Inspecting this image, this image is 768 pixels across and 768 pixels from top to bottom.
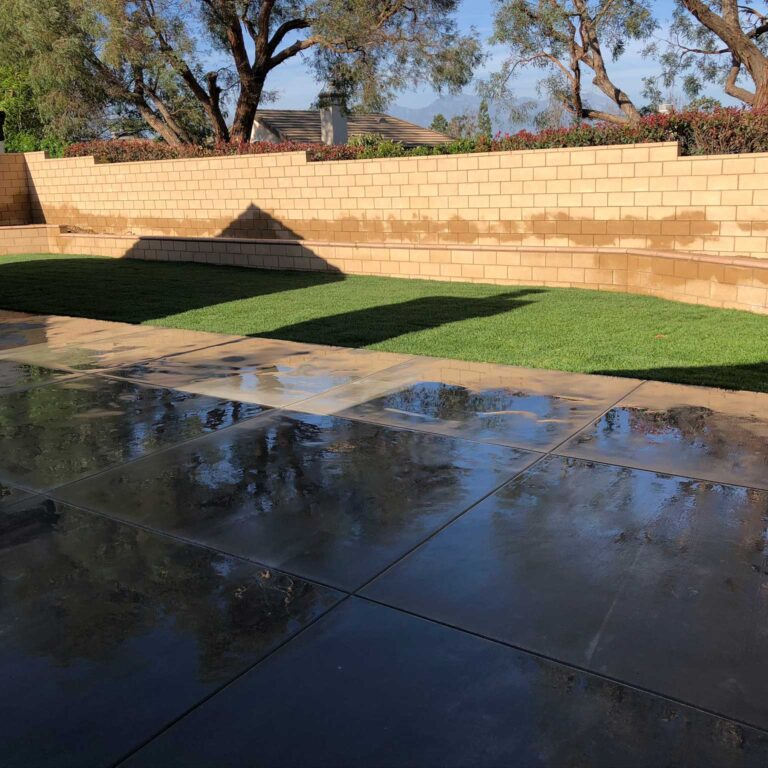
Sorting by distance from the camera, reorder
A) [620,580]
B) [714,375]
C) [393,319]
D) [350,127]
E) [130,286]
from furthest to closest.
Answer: [350,127], [130,286], [393,319], [714,375], [620,580]

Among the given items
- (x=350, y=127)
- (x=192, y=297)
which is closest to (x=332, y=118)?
(x=350, y=127)

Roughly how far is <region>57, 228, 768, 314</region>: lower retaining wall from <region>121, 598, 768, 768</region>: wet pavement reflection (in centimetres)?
838

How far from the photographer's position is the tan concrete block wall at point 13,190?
23.9m

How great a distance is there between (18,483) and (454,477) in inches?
103

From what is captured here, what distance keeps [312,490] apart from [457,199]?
38.8 ft

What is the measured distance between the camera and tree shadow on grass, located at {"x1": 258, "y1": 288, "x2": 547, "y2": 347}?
940 cm

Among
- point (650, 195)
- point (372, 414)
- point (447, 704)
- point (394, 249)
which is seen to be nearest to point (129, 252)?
point (394, 249)

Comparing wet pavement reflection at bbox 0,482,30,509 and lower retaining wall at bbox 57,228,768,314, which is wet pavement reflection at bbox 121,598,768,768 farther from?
lower retaining wall at bbox 57,228,768,314

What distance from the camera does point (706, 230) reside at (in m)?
12.8

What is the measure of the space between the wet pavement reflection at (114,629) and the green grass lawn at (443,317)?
15.3ft

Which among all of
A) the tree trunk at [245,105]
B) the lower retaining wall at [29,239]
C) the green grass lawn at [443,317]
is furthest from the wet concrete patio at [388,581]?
the tree trunk at [245,105]

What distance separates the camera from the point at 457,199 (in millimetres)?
15672

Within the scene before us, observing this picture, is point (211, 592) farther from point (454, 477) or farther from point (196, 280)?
point (196, 280)

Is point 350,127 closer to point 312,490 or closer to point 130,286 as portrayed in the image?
point 130,286
